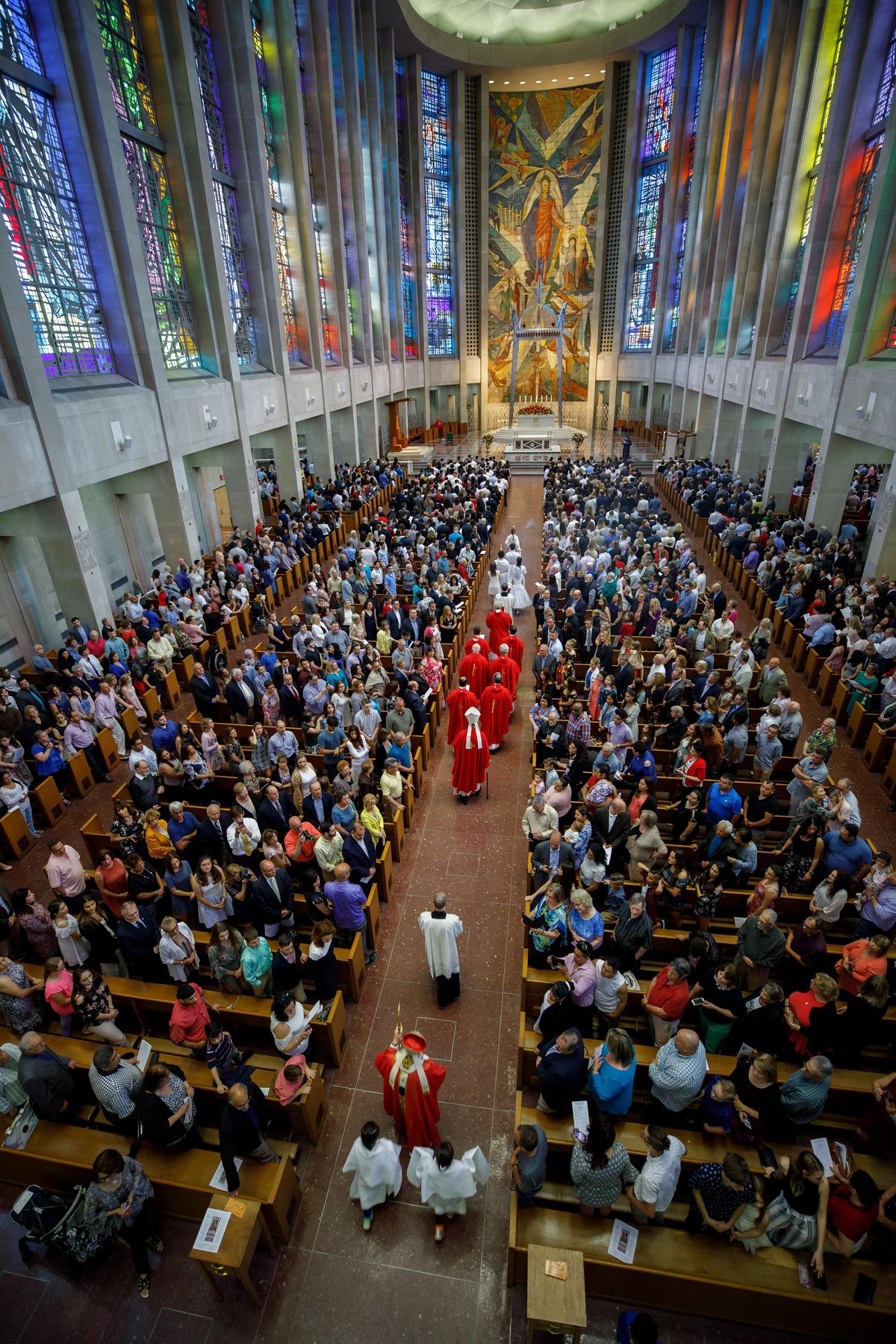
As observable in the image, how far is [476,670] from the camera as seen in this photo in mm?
9414

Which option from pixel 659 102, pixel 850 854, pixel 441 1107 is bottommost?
pixel 441 1107

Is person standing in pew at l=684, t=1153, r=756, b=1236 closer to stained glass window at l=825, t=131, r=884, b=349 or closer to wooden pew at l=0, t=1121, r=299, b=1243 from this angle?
wooden pew at l=0, t=1121, r=299, b=1243

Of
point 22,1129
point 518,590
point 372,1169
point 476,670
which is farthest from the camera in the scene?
point 518,590

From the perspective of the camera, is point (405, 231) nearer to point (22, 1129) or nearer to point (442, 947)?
point (442, 947)

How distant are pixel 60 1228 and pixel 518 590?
11.7 meters

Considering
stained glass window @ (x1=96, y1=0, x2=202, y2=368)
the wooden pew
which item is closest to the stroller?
the wooden pew

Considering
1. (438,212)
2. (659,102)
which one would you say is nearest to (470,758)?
(438,212)

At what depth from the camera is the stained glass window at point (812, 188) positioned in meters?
16.3

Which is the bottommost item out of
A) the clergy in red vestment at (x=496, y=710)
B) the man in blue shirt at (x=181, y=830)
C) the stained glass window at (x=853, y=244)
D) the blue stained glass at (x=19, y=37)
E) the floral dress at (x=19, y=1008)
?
the clergy in red vestment at (x=496, y=710)

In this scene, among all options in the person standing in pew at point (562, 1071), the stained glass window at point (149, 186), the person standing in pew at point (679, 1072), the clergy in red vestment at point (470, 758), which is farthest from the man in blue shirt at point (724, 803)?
the stained glass window at point (149, 186)

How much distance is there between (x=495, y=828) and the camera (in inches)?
309

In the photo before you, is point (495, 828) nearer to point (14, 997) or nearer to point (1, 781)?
point (14, 997)

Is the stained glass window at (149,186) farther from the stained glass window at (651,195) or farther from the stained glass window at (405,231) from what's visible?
the stained glass window at (651,195)

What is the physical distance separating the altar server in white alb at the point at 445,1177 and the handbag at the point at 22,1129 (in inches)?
100
